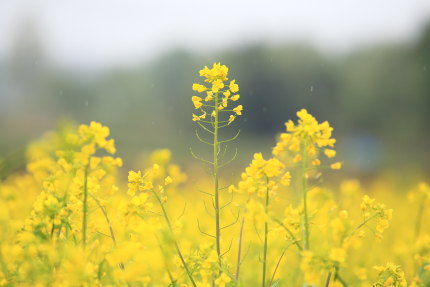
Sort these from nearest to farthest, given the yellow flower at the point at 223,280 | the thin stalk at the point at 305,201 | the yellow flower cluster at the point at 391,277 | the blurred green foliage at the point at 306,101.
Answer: the thin stalk at the point at 305,201 → the yellow flower at the point at 223,280 → the yellow flower cluster at the point at 391,277 → the blurred green foliage at the point at 306,101

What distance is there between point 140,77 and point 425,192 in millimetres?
42064

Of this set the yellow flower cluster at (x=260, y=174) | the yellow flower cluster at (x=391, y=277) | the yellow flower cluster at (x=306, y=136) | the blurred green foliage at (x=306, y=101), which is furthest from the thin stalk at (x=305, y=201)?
the blurred green foliage at (x=306, y=101)

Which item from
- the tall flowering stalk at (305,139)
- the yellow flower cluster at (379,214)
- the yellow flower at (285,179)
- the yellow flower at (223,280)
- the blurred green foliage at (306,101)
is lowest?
the yellow flower at (223,280)

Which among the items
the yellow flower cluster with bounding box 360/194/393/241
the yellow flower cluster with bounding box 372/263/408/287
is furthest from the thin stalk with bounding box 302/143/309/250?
the yellow flower cluster with bounding box 372/263/408/287

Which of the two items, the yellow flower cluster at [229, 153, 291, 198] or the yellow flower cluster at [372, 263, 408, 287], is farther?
the yellow flower cluster at [372, 263, 408, 287]

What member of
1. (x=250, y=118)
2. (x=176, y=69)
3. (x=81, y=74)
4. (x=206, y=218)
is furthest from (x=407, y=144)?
(x=81, y=74)

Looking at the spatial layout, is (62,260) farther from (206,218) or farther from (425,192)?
(206,218)

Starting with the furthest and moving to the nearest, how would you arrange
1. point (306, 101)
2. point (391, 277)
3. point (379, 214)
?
point (306, 101)
point (391, 277)
point (379, 214)

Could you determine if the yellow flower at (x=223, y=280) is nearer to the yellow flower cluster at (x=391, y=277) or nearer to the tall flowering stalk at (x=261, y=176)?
the tall flowering stalk at (x=261, y=176)

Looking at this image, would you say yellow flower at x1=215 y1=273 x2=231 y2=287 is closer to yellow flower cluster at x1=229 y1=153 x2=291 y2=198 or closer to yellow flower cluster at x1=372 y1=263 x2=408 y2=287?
yellow flower cluster at x1=229 y1=153 x2=291 y2=198

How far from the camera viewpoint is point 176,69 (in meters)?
38.2

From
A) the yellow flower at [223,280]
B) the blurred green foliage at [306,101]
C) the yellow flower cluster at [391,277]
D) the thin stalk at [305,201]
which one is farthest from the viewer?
the blurred green foliage at [306,101]

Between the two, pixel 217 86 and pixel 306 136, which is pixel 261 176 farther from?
pixel 217 86

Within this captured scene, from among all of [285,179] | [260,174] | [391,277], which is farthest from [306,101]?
[260,174]
